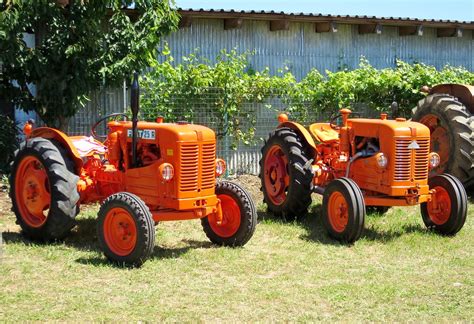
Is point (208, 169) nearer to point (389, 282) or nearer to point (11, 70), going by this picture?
point (389, 282)

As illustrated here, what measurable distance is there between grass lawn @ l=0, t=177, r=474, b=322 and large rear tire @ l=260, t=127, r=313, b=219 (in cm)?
50

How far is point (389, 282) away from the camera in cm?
657

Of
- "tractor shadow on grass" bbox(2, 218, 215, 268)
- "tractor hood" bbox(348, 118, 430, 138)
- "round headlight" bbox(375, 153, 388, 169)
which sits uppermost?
"tractor hood" bbox(348, 118, 430, 138)

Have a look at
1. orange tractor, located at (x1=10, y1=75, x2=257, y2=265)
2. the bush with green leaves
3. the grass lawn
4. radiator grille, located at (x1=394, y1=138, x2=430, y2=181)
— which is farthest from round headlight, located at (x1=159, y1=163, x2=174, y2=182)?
the bush with green leaves

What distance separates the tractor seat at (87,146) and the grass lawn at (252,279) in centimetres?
94

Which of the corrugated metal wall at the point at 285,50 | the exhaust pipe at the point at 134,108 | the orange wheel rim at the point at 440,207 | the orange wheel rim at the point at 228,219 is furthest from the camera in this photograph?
the corrugated metal wall at the point at 285,50

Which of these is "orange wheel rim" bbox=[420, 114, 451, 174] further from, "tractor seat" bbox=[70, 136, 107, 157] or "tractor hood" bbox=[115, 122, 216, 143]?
"tractor seat" bbox=[70, 136, 107, 157]

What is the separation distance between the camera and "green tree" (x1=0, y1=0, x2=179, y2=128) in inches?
435

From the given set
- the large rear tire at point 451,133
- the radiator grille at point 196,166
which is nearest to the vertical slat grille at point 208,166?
the radiator grille at point 196,166

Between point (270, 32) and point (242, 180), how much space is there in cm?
377

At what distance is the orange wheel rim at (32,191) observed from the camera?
Answer: 7906 mm

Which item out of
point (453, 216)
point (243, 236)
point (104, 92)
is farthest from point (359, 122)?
point (104, 92)

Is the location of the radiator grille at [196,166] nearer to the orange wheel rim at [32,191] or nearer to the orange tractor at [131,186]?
the orange tractor at [131,186]

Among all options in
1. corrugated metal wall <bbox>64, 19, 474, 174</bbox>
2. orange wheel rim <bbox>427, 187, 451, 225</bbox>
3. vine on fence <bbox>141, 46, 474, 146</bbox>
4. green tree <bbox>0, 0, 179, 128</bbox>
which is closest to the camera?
orange wheel rim <bbox>427, 187, 451, 225</bbox>
